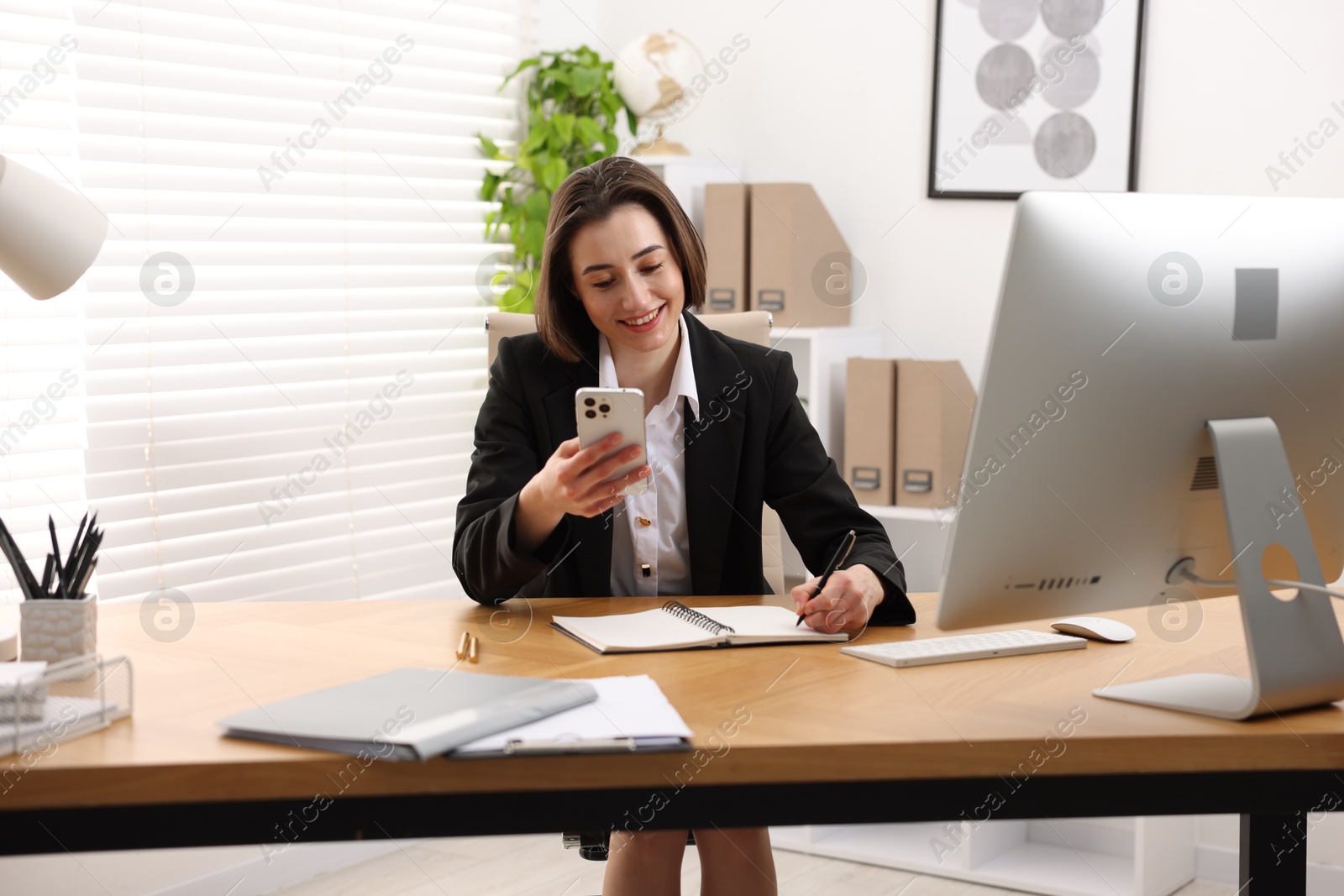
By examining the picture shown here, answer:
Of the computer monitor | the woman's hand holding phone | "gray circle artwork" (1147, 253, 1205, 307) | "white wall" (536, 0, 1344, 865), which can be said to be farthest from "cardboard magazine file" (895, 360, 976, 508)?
"gray circle artwork" (1147, 253, 1205, 307)

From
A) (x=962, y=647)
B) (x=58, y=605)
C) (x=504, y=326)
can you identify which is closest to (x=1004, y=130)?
(x=504, y=326)

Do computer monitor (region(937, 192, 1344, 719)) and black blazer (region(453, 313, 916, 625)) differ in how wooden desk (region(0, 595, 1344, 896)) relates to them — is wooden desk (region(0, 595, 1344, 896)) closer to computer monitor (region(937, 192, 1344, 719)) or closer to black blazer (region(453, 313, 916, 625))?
computer monitor (region(937, 192, 1344, 719))

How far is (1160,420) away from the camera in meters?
1.14

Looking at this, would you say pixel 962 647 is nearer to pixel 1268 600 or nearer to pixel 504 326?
pixel 1268 600

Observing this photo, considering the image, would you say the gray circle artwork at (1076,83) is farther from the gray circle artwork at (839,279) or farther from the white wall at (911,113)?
the gray circle artwork at (839,279)

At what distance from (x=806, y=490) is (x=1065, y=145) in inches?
60.4

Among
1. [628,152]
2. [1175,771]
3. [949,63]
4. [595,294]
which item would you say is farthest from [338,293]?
[1175,771]

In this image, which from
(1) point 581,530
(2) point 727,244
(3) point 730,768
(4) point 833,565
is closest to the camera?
(3) point 730,768

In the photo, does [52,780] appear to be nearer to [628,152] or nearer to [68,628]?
[68,628]

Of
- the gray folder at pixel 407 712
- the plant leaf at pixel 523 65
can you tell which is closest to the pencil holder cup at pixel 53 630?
the gray folder at pixel 407 712

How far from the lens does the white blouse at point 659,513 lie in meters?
1.85

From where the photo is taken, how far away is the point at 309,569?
114 inches

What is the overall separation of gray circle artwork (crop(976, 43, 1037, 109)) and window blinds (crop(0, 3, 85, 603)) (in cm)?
204

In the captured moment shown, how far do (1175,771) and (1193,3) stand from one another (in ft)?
7.36
